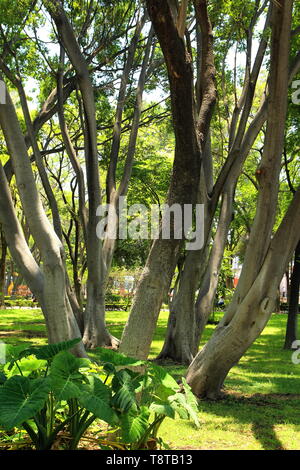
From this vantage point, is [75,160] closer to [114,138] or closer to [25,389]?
[114,138]

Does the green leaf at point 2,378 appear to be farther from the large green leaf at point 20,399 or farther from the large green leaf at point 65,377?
the large green leaf at point 65,377

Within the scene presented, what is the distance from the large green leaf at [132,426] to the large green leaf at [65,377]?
0.37 metres

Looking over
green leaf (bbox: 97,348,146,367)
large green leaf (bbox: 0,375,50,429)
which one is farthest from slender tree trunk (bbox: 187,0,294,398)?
large green leaf (bbox: 0,375,50,429)

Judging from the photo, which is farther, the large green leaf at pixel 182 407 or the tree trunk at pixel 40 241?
the tree trunk at pixel 40 241

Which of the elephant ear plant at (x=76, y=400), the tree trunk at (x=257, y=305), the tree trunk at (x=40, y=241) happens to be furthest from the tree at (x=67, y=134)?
the elephant ear plant at (x=76, y=400)

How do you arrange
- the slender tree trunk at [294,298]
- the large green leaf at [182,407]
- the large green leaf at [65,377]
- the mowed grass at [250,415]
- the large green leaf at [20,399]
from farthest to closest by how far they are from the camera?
the slender tree trunk at [294,298], the mowed grass at [250,415], the large green leaf at [182,407], the large green leaf at [65,377], the large green leaf at [20,399]

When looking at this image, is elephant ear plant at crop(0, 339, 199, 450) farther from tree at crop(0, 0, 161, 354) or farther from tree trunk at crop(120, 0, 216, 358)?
tree at crop(0, 0, 161, 354)

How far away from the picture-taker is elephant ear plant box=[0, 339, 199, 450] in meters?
3.12

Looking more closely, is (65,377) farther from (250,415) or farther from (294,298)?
(294,298)

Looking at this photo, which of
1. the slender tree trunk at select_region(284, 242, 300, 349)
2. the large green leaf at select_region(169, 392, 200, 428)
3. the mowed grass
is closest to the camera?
the large green leaf at select_region(169, 392, 200, 428)

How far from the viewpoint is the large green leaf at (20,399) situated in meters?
2.91

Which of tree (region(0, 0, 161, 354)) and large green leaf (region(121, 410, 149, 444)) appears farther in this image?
tree (region(0, 0, 161, 354))
